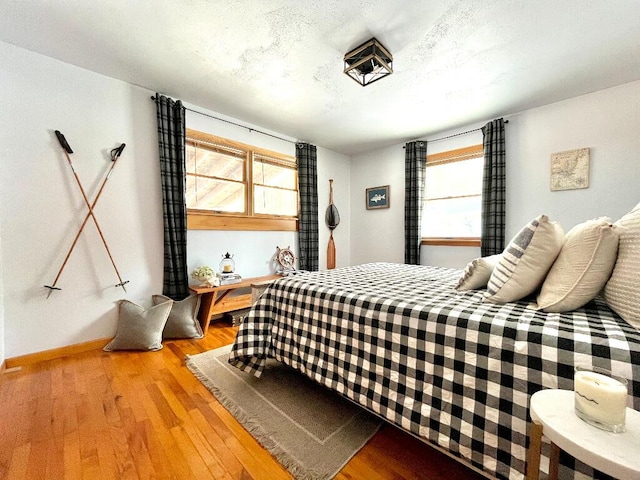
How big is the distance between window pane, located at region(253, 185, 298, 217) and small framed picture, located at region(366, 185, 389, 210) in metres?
1.32

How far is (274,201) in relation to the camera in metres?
3.70

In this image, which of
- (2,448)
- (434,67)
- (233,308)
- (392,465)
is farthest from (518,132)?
(2,448)

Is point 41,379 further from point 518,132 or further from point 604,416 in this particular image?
point 518,132

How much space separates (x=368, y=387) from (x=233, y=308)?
6.94ft

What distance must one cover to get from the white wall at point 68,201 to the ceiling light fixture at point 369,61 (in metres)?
2.03

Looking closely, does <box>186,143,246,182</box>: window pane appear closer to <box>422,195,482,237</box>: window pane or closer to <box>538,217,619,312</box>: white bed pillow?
<box>422,195,482,237</box>: window pane

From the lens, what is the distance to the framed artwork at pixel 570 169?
262 centimetres

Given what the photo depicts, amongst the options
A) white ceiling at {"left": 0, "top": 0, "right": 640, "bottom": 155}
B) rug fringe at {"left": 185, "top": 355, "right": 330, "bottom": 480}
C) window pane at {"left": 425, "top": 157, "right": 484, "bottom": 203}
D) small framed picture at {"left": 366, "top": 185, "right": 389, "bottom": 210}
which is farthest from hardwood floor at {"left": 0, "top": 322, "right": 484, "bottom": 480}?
small framed picture at {"left": 366, "top": 185, "right": 389, "bottom": 210}

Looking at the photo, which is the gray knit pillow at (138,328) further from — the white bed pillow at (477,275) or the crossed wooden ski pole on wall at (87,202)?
the white bed pillow at (477,275)

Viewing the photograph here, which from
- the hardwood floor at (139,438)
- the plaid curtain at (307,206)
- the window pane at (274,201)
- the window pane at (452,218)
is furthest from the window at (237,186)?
the window pane at (452,218)

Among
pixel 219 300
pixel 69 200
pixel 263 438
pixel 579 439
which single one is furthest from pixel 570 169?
pixel 69 200

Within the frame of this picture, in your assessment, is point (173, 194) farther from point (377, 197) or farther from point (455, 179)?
point (455, 179)

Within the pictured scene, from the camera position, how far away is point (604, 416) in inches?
22.9

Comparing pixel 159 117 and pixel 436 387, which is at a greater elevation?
pixel 159 117
